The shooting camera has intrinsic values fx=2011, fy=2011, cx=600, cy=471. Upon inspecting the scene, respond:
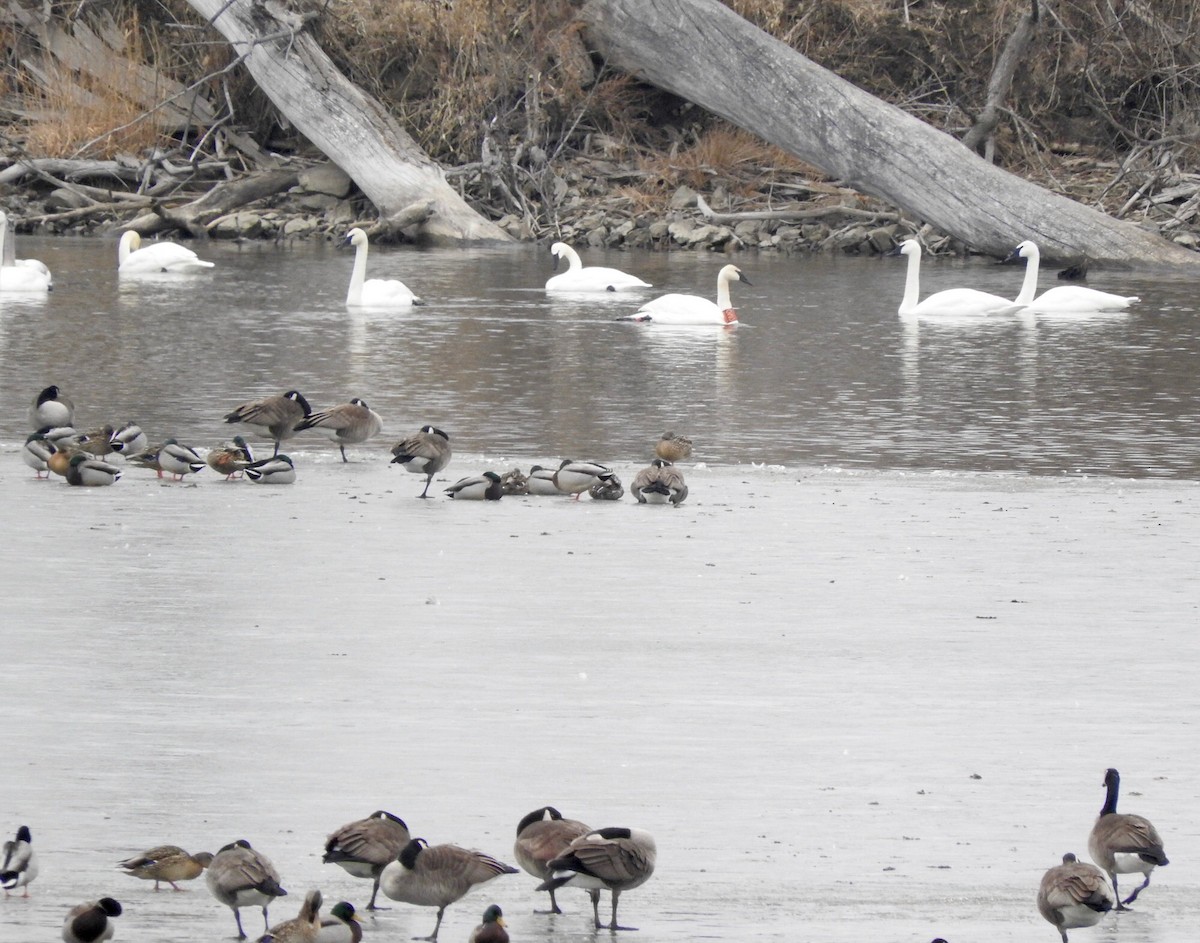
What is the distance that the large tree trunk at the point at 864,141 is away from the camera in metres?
26.1

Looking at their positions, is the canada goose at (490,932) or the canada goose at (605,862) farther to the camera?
the canada goose at (605,862)

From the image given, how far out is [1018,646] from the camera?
23.8 feet

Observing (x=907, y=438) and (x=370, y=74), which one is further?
(x=370, y=74)

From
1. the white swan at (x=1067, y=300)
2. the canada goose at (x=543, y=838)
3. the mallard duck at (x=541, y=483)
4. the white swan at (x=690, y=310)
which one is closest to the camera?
the canada goose at (x=543, y=838)

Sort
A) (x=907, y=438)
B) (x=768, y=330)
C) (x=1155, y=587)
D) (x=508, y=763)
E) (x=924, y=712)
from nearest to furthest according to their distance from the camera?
1. (x=508, y=763)
2. (x=924, y=712)
3. (x=1155, y=587)
4. (x=907, y=438)
5. (x=768, y=330)

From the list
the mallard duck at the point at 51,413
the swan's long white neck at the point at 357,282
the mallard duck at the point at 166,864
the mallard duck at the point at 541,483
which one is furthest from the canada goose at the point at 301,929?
Result: the swan's long white neck at the point at 357,282

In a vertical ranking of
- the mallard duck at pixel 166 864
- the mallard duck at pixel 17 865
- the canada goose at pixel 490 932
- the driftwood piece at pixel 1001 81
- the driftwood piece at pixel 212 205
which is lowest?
the driftwood piece at pixel 212 205

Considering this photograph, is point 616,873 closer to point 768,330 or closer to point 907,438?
point 907,438

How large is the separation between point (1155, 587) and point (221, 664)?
3822 millimetres

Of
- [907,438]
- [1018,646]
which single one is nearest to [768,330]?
[907,438]

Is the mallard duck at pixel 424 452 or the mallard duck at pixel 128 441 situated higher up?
the mallard duck at pixel 424 452

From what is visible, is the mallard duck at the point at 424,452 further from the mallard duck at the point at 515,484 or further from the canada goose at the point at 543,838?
the canada goose at the point at 543,838

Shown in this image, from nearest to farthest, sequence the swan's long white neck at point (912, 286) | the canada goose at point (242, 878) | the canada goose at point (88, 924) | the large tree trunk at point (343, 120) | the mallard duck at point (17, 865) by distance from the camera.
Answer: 1. the canada goose at point (88, 924)
2. the canada goose at point (242, 878)
3. the mallard duck at point (17, 865)
4. the swan's long white neck at point (912, 286)
5. the large tree trunk at point (343, 120)

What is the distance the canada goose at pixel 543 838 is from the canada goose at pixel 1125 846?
123 centimetres
